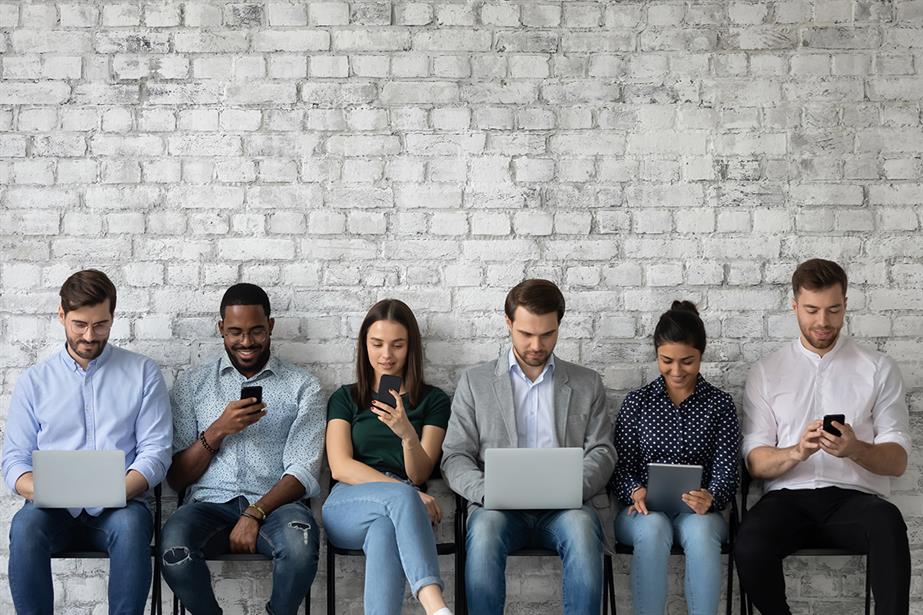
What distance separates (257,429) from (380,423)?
1.50 ft

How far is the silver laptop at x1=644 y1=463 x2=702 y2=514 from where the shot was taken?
3.66 m

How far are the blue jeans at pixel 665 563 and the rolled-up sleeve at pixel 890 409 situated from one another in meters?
0.74

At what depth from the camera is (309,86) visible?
13.7 feet

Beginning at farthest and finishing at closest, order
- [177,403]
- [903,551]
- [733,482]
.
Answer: [177,403], [733,482], [903,551]

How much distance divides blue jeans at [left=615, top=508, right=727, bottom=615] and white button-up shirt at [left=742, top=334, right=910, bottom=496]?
17.4 inches

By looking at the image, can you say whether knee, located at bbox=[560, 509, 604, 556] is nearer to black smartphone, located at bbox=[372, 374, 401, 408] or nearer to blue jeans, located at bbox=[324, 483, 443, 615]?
blue jeans, located at bbox=[324, 483, 443, 615]

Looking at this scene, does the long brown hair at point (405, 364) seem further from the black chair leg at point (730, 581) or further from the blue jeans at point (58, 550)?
the black chair leg at point (730, 581)

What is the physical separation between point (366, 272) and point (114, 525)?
131 cm

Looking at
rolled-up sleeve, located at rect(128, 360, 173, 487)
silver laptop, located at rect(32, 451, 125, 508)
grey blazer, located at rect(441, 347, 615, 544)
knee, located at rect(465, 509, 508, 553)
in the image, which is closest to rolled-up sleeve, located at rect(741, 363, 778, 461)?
grey blazer, located at rect(441, 347, 615, 544)

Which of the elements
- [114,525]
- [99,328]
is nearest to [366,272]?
[99,328]

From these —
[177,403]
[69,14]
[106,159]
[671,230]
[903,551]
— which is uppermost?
[69,14]

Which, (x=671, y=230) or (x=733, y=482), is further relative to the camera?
(x=671, y=230)

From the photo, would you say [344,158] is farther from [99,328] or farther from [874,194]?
[874,194]

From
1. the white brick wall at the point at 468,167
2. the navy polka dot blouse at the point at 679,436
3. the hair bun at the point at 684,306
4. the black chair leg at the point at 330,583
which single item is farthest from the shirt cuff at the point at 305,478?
the hair bun at the point at 684,306
